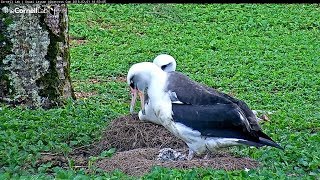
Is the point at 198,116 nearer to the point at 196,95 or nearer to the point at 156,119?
the point at 196,95

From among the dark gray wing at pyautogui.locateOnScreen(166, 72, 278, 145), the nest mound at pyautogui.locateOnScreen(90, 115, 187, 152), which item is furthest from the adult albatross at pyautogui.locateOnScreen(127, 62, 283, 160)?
the nest mound at pyautogui.locateOnScreen(90, 115, 187, 152)

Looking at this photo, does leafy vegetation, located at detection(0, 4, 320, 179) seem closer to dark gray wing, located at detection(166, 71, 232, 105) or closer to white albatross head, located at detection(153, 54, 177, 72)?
dark gray wing, located at detection(166, 71, 232, 105)

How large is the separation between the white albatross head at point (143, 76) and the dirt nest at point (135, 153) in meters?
0.34

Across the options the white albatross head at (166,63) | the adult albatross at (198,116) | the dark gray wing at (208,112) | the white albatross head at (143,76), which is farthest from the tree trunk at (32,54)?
the dark gray wing at (208,112)

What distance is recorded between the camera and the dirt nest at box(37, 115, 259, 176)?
7348 millimetres

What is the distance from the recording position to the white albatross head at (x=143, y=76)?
8.11 metres

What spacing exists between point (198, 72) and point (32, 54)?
12.1 feet

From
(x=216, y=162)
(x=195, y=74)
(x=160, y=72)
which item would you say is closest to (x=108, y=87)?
(x=195, y=74)

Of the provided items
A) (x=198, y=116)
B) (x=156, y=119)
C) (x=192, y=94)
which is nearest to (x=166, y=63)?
(x=156, y=119)

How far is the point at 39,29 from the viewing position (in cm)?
1003

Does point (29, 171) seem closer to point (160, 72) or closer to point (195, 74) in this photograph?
point (160, 72)

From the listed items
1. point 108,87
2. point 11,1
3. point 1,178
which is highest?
point 11,1

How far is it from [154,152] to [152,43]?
723 centimetres

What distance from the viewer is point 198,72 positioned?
1306 cm
